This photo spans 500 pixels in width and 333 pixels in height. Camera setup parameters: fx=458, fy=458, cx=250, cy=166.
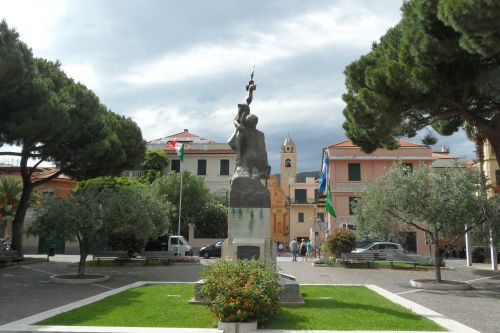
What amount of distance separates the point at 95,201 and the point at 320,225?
29.2 meters

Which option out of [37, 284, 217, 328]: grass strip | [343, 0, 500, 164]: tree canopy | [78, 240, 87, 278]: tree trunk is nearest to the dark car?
[78, 240, 87, 278]: tree trunk

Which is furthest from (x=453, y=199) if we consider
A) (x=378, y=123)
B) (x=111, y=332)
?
(x=111, y=332)

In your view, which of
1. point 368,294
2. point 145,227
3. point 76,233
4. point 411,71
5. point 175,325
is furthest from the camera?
point 145,227

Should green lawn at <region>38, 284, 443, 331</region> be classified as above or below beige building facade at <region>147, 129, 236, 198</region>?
below

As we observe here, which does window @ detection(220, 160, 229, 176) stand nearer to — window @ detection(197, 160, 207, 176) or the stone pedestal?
window @ detection(197, 160, 207, 176)

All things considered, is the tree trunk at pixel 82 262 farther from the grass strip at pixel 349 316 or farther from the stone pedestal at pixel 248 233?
the grass strip at pixel 349 316

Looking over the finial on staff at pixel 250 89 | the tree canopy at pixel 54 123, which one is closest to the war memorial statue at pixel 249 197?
the finial on staff at pixel 250 89

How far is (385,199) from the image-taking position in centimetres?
1592

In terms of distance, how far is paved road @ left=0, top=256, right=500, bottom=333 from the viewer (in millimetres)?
9775

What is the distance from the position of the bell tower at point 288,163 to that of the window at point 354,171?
25999mm

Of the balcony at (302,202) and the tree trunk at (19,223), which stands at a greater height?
the balcony at (302,202)

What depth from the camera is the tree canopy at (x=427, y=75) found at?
10.6m

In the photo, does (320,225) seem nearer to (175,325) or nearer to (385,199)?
(385,199)

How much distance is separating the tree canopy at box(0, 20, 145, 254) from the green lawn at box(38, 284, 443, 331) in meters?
8.46
